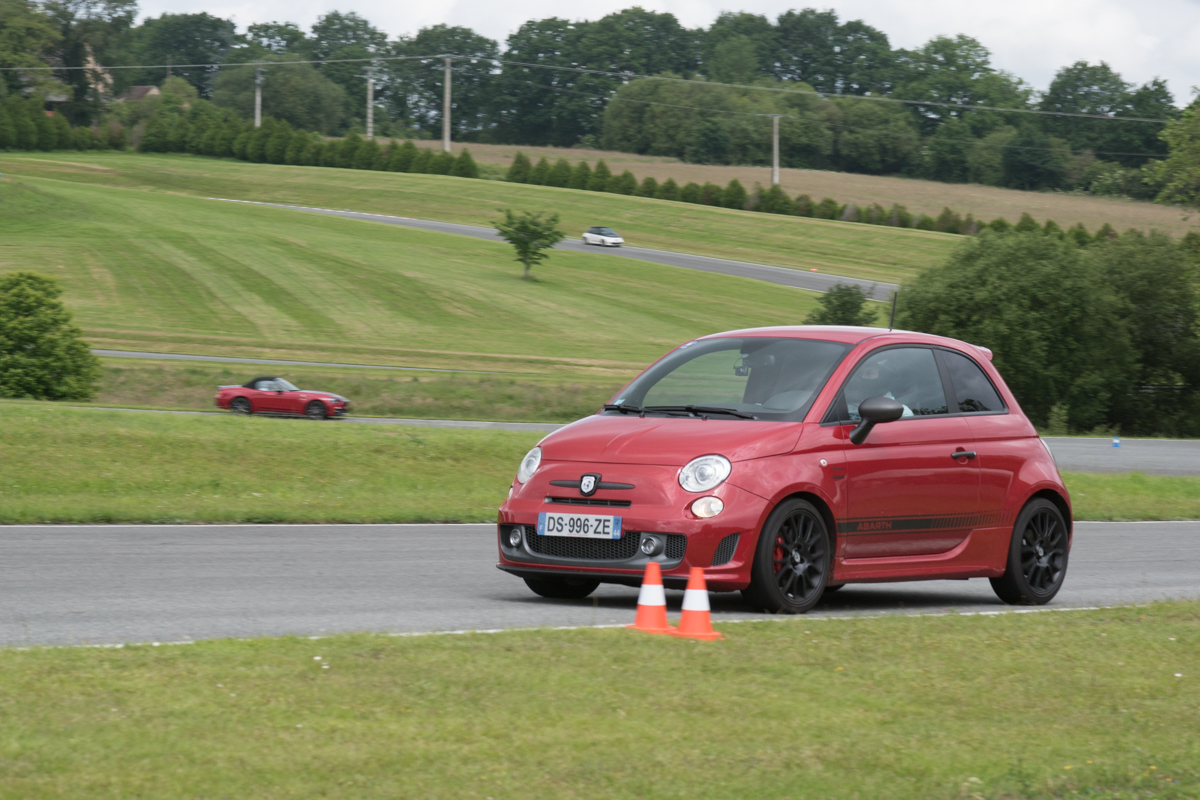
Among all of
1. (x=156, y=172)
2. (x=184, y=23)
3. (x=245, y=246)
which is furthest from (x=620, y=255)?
(x=184, y=23)

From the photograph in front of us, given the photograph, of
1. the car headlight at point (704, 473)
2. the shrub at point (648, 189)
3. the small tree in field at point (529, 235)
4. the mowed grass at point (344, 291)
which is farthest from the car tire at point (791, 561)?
the shrub at point (648, 189)

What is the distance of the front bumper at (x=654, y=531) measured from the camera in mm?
7945

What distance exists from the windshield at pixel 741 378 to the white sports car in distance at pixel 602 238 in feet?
236

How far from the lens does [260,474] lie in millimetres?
17078

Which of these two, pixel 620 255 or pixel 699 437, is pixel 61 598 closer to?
pixel 699 437

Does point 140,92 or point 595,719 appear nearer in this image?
point 595,719

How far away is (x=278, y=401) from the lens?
Result: 33.7m

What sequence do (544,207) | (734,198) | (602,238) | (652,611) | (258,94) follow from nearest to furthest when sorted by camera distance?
(652,611) → (602,238) → (544,207) → (734,198) → (258,94)

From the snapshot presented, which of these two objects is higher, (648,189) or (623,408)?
(648,189)

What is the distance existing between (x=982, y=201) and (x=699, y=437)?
343ft

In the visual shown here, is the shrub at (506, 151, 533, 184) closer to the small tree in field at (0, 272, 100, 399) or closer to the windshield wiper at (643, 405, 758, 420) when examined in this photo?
the small tree in field at (0, 272, 100, 399)

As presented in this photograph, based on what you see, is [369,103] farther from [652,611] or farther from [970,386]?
[652,611]

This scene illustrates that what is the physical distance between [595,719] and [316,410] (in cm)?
2918

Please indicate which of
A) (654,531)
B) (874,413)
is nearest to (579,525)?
(654,531)
